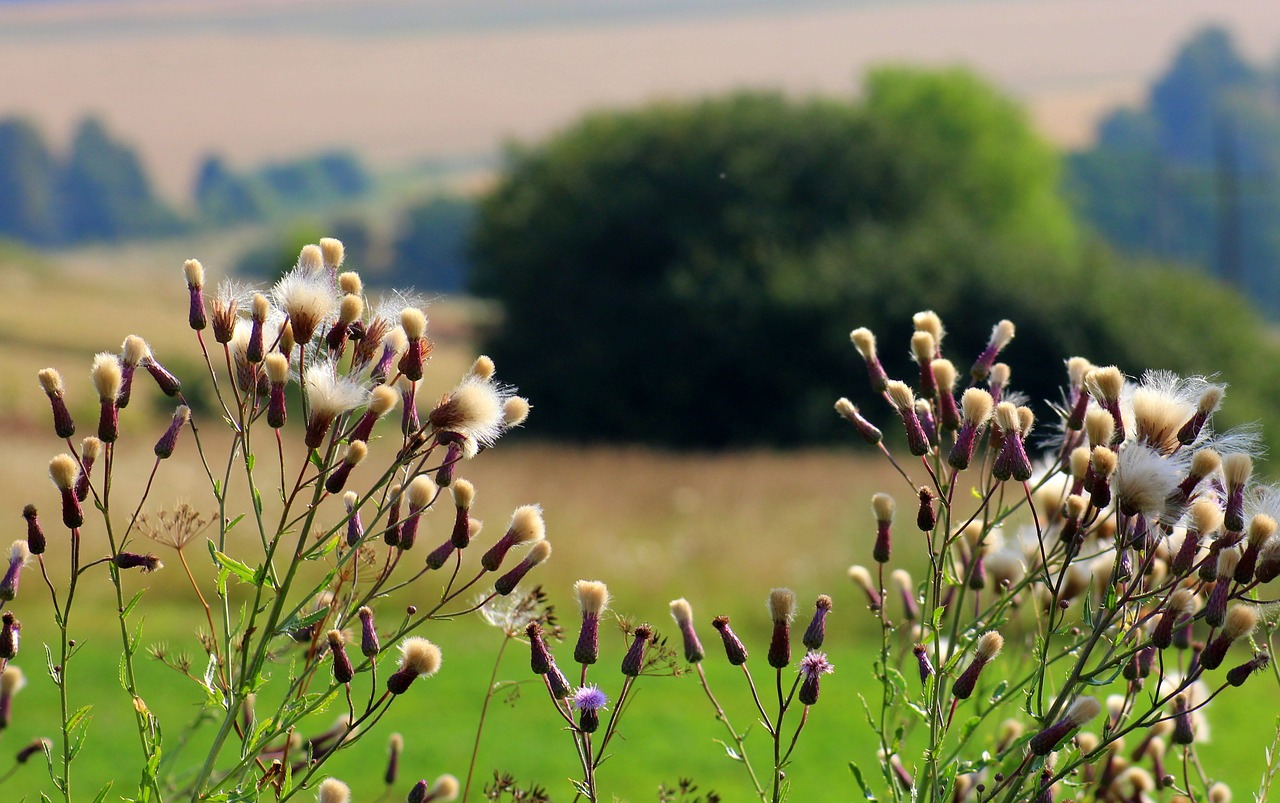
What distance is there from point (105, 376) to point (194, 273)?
7.9 inches

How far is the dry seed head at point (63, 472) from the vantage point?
1846 millimetres

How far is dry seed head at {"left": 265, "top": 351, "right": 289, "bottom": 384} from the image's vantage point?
5.83 ft

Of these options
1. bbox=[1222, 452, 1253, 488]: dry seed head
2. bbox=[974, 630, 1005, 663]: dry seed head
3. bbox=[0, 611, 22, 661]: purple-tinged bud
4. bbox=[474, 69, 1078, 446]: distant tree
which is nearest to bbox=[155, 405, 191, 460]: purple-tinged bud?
bbox=[0, 611, 22, 661]: purple-tinged bud

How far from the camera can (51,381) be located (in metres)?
1.87

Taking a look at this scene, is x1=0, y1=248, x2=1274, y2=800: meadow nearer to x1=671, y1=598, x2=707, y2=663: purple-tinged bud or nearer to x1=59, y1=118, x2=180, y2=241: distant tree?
x1=671, y1=598, x2=707, y2=663: purple-tinged bud

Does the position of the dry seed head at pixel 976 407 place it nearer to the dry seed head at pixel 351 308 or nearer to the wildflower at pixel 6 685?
the dry seed head at pixel 351 308

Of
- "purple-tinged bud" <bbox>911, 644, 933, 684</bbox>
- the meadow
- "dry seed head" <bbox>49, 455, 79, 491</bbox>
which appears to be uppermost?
"dry seed head" <bbox>49, 455, 79, 491</bbox>

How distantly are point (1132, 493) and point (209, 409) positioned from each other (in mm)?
24716

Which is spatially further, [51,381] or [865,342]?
[865,342]

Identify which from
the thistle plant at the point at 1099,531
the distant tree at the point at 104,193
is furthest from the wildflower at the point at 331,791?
the distant tree at the point at 104,193

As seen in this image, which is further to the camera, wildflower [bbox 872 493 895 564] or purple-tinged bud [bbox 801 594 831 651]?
wildflower [bbox 872 493 895 564]

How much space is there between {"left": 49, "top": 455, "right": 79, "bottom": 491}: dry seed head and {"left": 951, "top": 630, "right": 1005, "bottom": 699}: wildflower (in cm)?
130

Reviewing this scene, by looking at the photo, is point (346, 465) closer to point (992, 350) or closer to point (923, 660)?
point (923, 660)

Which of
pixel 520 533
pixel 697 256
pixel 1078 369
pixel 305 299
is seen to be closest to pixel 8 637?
pixel 305 299
